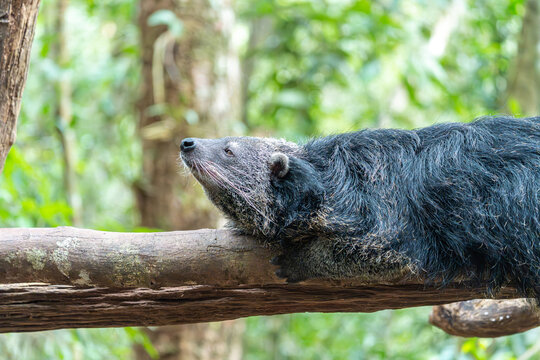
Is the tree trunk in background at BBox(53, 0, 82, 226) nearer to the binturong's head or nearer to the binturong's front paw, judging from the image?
the binturong's head

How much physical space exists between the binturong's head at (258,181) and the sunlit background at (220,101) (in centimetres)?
83

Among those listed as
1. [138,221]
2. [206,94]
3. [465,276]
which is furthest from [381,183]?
[138,221]

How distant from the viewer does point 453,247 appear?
121 inches

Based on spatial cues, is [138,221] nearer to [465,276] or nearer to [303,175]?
[303,175]

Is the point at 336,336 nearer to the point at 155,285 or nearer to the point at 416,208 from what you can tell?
the point at 416,208

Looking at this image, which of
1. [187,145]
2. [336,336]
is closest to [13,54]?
[187,145]

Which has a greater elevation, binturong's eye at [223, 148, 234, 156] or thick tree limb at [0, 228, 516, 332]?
binturong's eye at [223, 148, 234, 156]

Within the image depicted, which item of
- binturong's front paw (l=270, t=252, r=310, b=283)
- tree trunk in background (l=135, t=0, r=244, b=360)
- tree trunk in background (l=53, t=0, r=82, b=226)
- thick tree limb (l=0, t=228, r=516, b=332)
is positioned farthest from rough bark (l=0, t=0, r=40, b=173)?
tree trunk in background (l=135, t=0, r=244, b=360)

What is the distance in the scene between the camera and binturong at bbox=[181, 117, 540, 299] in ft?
10.0

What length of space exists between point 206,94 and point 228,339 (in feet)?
8.73

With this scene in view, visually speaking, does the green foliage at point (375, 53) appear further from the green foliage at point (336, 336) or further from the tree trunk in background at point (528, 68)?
the green foliage at point (336, 336)

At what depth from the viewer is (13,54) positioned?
3.15m

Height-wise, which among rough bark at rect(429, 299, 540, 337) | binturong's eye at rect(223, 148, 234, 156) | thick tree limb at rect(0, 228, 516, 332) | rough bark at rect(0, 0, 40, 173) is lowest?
rough bark at rect(429, 299, 540, 337)

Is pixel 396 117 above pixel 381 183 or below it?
above
